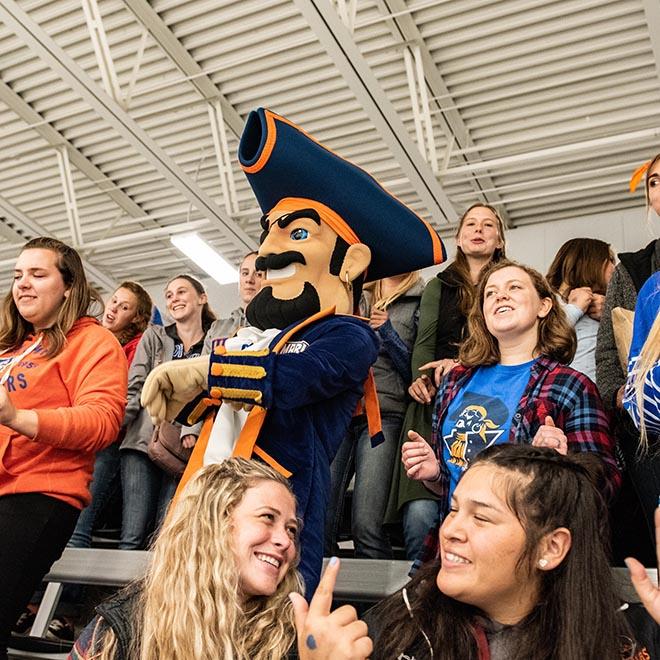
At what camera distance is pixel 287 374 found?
74.4 inches

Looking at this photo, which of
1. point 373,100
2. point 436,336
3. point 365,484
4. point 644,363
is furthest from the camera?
point 373,100

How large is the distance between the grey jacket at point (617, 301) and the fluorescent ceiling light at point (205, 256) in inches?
221

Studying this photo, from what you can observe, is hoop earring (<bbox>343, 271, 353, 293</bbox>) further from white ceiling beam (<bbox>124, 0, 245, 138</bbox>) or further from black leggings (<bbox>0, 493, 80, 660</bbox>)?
white ceiling beam (<bbox>124, 0, 245, 138</bbox>)

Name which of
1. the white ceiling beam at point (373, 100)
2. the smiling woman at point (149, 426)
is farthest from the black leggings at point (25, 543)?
the white ceiling beam at point (373, 100)

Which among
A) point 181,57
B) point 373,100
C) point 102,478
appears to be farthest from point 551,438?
point 181,57

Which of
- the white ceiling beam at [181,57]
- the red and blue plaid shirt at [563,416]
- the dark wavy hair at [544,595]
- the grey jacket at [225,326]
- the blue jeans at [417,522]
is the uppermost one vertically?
the white ceiling beam at [181,57]

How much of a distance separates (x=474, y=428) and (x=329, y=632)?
0.95m

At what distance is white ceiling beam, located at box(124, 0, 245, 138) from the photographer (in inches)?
254

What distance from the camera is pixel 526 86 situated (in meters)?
6.71

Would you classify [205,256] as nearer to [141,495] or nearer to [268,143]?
[141,495]

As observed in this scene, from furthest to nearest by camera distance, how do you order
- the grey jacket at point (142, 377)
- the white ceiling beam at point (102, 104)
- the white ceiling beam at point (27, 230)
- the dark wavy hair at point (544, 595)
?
the white ceiling beam at point (27, 230)
the white ceiling beam at point (102, 104)
the grey jacket at point (142, 377)
the dark wavy hair at point (544, 595)

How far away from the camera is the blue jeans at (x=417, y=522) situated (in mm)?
2557

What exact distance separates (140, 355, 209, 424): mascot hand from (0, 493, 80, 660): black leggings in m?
0.42

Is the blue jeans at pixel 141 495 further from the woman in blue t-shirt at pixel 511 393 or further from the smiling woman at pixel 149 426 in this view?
the woman in blue t-shirt at pixel 511 393
